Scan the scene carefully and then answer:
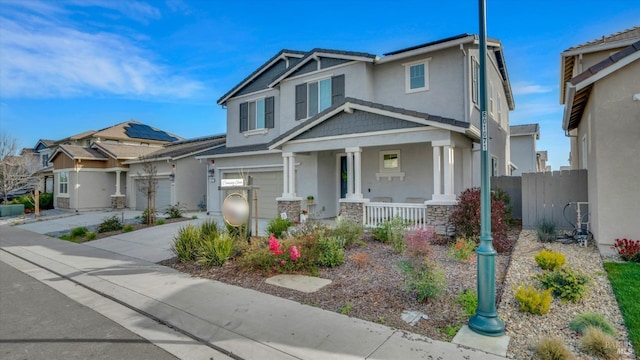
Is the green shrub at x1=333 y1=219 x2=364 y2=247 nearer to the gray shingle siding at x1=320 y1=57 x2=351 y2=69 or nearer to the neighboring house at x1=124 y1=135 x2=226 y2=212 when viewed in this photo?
the gray shingle siding at x1=320 y1=57 x2=351 y2=69

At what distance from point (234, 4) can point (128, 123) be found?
2811 centimetres

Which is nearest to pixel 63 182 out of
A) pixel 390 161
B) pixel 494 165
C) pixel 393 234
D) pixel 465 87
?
pixel 390 161

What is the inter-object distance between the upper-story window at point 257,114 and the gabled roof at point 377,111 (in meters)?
3.86

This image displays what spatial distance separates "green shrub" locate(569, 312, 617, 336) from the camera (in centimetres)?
390

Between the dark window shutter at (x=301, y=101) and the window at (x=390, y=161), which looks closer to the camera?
the window at (x=390, y=161)

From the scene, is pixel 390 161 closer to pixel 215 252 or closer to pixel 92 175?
pixel 215 252

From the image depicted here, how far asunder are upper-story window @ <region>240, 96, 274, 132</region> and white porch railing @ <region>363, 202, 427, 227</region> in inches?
307

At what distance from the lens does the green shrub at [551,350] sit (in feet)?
11.3

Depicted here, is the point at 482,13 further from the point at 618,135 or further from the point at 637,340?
the point at 618,135

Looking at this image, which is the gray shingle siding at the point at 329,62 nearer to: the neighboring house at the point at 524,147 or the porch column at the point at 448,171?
the porch column at the point at 448,171

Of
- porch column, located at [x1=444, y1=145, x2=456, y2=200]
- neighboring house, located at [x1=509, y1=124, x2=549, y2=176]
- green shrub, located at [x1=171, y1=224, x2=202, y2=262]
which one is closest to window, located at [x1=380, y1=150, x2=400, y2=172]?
porch column, located at [x1=444, y1=145, x2=456, y2=200]

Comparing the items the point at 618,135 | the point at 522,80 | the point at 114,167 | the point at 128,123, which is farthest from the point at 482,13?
the point at 128,123

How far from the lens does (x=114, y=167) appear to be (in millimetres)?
24531

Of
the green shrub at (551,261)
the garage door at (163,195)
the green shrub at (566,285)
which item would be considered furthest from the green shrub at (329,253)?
the garage door at (163,195)
